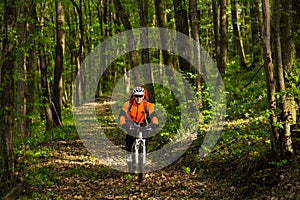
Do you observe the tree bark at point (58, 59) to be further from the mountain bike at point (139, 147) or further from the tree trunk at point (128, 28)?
the mountain bike at point (139, 147)

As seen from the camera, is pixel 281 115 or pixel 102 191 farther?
pixel 102 191

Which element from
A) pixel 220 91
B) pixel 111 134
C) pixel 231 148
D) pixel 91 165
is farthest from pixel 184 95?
pixel 111 134

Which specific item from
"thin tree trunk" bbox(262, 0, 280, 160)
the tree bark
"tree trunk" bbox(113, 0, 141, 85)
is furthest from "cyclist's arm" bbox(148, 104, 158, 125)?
the tree bark

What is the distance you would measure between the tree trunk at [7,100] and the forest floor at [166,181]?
2.20 feet

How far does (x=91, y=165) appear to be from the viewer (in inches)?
477

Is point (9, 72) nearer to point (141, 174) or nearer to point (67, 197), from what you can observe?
point (67, 197)

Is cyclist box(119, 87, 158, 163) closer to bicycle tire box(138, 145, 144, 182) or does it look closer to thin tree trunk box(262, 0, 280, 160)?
bicycle tire box(138, 145, 144, 182)

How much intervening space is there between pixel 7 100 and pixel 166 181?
425 centimetres

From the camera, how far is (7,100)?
884 centimetres

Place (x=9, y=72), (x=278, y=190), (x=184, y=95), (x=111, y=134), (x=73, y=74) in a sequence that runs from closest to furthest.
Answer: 1. (x=278, y=190)
2. (x=9, y=72)
3. (x=184, y=95)
4. (x=111, y=134)
5. (x=73, y=74)

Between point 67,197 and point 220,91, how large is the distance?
5.04m

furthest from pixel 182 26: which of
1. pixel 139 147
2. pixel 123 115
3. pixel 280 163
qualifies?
pixel 280 163

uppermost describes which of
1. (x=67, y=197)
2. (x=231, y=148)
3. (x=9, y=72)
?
(x=9, y=72)

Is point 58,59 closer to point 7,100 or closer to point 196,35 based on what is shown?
point 196,35
